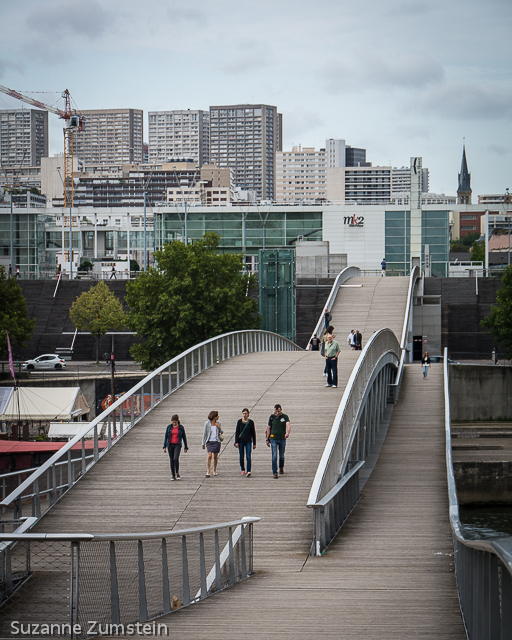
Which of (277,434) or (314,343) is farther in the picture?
(314,343)

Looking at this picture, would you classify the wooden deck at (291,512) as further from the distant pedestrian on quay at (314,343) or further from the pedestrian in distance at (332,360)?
the distant pedestrian on quay at (314,343)

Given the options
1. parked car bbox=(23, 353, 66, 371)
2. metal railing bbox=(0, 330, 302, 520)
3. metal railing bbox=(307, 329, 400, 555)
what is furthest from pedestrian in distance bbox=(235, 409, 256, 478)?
parked car bbox=(23, 353, 66, 371)

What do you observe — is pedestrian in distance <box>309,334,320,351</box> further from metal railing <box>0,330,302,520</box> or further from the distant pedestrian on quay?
metal railing <box>0,330,302,520</box>

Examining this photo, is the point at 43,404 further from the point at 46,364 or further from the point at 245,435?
the point at 245,435

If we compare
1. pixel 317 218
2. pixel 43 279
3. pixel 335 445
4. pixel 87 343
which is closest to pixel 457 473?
pixel 335 445

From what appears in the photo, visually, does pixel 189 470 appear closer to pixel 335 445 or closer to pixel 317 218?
pixel 335 445

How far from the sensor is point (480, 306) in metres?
60.6

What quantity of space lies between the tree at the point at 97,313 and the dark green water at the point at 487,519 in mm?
28751

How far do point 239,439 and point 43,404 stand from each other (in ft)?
75.4

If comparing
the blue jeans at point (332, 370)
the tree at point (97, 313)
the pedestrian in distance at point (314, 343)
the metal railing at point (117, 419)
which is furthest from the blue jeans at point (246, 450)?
the tree at point (97, 313)

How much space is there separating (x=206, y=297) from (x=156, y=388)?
2434cm

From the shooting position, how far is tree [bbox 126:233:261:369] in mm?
43875

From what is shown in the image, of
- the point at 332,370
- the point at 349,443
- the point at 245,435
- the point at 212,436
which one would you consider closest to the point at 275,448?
the point at 245,435

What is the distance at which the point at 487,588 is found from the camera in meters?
6.07
